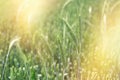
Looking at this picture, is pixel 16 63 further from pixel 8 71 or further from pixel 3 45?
pixel 3 45

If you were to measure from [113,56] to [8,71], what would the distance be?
762 millimetres

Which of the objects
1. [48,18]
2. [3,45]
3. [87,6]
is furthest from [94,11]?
[3,45]

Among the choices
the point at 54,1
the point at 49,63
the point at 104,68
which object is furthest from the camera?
the point at 54,1

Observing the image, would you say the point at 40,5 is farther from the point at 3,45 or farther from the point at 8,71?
the point at 8,71

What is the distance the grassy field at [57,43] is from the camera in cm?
226

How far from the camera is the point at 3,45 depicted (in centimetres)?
327

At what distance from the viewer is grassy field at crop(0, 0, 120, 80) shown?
2258 mm

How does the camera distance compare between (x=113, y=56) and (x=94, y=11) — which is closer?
(x=113, y=56)

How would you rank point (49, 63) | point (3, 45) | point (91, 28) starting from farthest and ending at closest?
point (91, 28) → point (3, 45) → point (49, 63)

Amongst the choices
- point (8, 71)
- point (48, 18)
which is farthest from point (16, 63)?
point (48, 18)

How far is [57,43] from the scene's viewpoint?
2211 mm

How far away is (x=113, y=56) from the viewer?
2891 mm

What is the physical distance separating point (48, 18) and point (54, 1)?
87 centimetres

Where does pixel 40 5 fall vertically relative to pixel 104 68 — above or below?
above
